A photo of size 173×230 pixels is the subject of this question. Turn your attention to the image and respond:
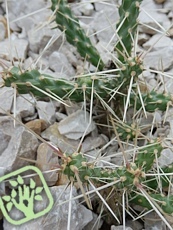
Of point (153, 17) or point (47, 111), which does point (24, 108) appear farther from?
point (153, 17)

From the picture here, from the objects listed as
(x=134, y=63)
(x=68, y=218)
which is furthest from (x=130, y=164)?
(x=134, y=63)

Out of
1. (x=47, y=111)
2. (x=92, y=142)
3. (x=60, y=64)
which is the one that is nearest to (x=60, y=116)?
(x=47, y=111)

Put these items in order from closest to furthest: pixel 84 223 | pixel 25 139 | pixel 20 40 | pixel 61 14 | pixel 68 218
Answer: pixel 68 218
pixel 84 223
pixel 25 139
pixel 61 14
pixel 20 40

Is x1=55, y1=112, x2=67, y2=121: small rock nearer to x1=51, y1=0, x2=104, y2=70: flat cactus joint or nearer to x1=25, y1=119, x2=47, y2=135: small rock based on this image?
x1=25, y1=119, x2=47, y2=135: small rock

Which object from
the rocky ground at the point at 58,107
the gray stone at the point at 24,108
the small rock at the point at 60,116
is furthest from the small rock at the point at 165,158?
the gray stone at the point at 24,108

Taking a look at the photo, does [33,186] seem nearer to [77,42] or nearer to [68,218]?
[68,218]

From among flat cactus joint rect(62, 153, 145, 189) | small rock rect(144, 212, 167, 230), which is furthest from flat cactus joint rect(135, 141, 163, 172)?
small rock rect(144, 212, 167, 230)
